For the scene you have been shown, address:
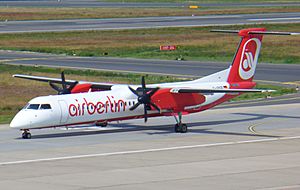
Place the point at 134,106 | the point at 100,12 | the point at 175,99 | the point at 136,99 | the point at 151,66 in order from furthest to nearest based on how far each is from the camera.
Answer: the point at 100,12 → the point at 151,66 → the point at 175,99 → the point at 136,99 → the point at 134,106

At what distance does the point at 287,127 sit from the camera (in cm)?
4550

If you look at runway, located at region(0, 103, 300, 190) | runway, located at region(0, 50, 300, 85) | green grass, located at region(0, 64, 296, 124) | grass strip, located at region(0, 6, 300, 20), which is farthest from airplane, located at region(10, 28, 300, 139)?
grass strip, located at region(0, 6, 300, 20)

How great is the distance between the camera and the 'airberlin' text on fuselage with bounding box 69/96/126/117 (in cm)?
4137

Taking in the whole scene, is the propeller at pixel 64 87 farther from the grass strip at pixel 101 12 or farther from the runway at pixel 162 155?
the grass strip at pixel 101 12

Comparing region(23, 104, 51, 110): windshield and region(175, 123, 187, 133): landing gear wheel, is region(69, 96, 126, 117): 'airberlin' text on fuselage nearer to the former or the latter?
region(23, 104, 51, 110): windshield

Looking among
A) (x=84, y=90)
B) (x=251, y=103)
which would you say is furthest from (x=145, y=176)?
(x=251, y=103)

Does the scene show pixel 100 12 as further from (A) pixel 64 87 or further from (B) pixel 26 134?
(B) pixel 26 134

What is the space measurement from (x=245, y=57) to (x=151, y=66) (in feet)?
118

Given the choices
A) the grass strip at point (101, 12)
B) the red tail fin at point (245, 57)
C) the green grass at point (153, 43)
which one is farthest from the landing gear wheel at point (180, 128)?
the grass strip at point (101, 12)

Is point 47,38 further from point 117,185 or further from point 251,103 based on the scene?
point 117,185

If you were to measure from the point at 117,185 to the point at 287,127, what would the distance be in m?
18.8

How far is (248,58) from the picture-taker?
155 ft

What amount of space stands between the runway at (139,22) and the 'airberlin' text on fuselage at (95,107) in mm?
82259

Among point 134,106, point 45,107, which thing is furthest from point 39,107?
point 134,106
